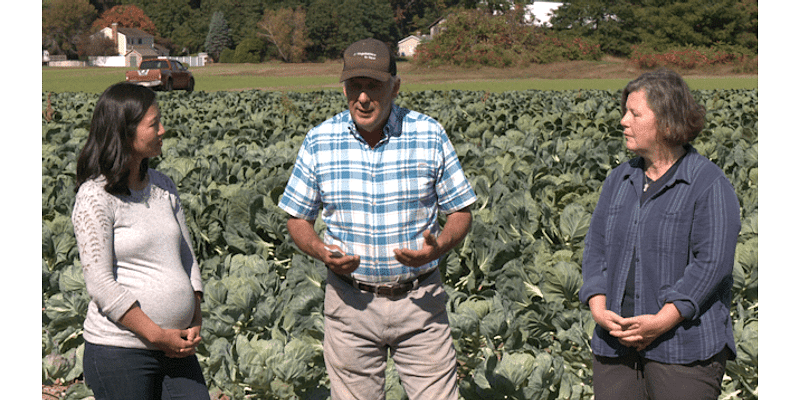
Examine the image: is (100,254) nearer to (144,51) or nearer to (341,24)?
(341,24)

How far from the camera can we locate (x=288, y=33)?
85.9 meters

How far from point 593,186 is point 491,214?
157 cm

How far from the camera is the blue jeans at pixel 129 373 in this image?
2.43 meters

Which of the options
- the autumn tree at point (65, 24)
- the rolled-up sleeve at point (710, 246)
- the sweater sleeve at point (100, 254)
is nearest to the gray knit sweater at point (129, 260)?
the sweater sleeve at point (100, 254)

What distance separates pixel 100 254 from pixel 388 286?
0.98 meters

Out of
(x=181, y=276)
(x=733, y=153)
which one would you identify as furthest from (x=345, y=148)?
(x=733, y=153)

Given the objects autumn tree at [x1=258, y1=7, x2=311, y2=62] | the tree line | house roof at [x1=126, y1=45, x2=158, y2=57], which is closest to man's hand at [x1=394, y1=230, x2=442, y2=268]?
the tree line

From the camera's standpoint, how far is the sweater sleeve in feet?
7.66

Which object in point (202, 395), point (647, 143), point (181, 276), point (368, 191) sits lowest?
point (202, 395)

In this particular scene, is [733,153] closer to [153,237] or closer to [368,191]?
[368,191]

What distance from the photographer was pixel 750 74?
5116 cm

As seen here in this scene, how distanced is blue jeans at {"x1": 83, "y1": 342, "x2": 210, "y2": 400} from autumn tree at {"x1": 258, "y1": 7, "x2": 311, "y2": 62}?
3329 inches

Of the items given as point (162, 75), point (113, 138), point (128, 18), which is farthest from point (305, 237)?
point (128, 18)

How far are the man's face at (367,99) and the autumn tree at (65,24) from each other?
101200 mm
